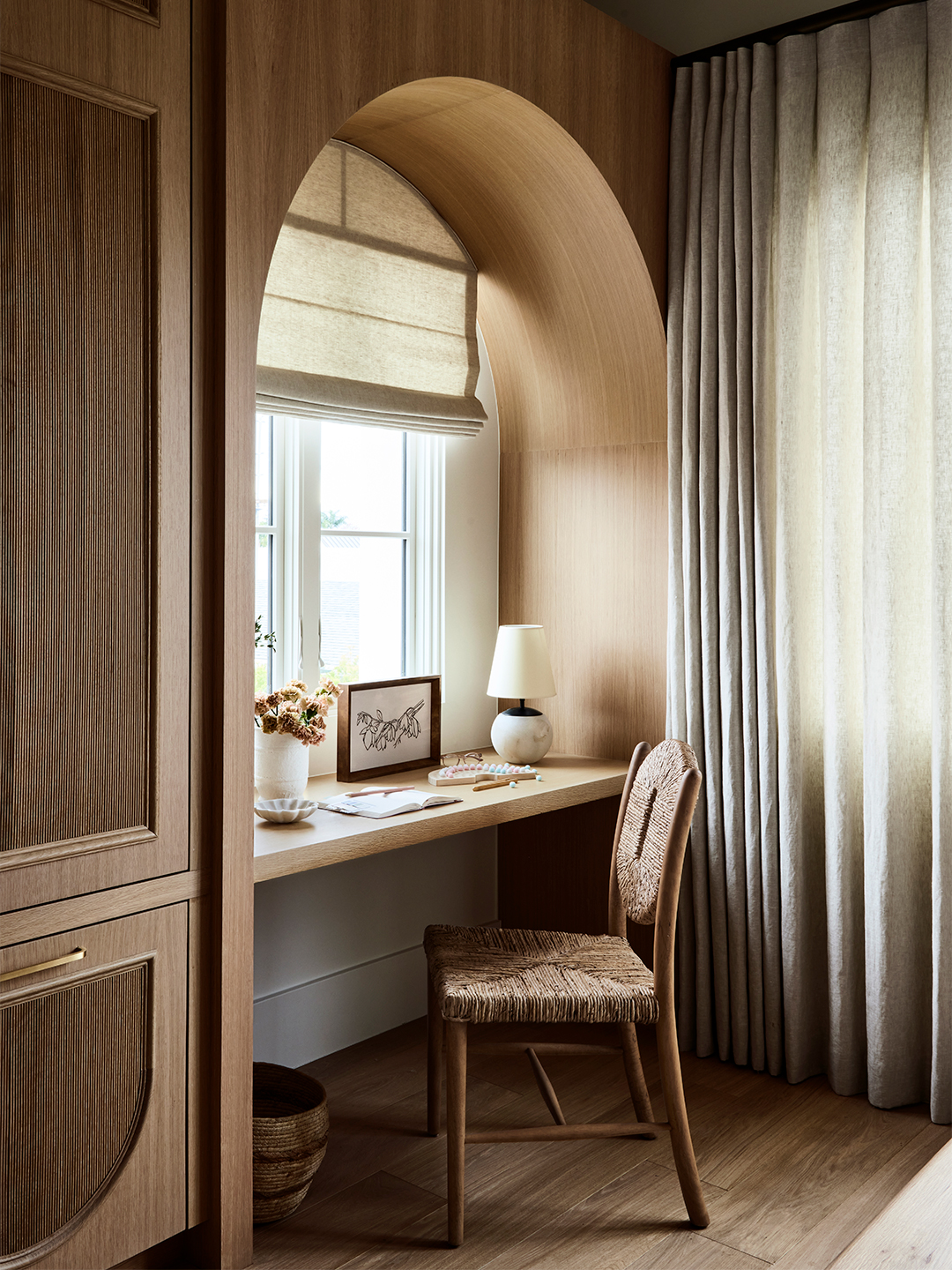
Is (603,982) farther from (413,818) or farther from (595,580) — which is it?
(595,580)

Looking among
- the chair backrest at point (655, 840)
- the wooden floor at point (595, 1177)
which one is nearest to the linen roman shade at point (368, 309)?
the chair backrest at point (655, 840)

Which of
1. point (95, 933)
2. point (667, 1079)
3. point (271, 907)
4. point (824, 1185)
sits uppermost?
point (95, 933)

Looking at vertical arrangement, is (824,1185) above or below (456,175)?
below

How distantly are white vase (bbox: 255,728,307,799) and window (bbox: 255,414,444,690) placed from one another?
35 centimetres

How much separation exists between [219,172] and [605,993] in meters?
1.64

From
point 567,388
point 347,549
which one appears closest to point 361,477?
point 347,549

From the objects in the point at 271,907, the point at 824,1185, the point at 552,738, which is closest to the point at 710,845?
the point at 552,738

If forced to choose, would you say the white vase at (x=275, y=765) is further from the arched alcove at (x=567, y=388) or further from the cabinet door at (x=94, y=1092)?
the arched alcove at (x=567, y=388)

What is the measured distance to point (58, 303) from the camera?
66.0 inches

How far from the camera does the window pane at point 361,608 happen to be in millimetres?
2865

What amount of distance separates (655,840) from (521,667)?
84 cm

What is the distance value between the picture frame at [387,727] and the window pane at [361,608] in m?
0.19

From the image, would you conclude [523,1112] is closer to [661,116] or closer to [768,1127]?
[768,1127]

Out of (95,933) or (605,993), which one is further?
(605,993)
